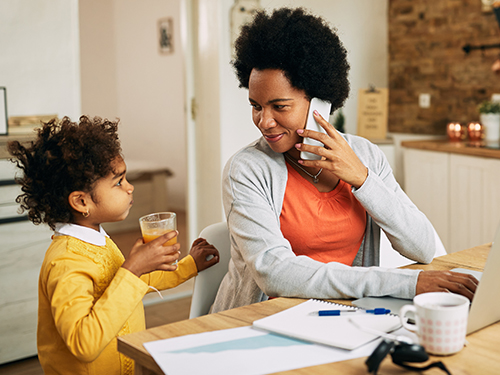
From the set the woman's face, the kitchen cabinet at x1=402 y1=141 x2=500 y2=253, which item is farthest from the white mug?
the kitchen cabinet at x1=402 y1=141 x2=500 y2=253

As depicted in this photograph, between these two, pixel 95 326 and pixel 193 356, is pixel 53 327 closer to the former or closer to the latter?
pixel 95 326

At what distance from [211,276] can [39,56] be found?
1.70 meters

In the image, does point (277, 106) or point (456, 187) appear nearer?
point (277, 106)

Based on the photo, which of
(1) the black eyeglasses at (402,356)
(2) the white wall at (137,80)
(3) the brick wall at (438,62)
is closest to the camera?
(1) the black eyeglasses at (402,356)

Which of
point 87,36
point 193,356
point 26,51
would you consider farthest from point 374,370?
point 87,36

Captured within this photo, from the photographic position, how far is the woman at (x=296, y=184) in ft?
4.19

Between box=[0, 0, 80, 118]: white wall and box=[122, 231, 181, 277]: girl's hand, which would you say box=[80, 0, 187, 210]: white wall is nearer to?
box=[0, 0, 80, 118]: white wall

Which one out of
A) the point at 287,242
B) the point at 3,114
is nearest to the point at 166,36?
the point at 3,114

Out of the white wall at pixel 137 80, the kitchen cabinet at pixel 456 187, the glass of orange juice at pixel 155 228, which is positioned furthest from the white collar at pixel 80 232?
the white wall at pixel 137 80

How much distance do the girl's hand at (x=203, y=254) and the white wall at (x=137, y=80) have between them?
4509mm

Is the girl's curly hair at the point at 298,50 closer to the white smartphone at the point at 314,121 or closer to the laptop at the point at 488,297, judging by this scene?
the white smartphone at the point at 314,121

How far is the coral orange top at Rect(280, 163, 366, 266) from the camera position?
1.37 meters

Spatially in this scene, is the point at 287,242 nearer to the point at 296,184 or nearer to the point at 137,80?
the point at 296,184

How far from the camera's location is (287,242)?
124 cm
